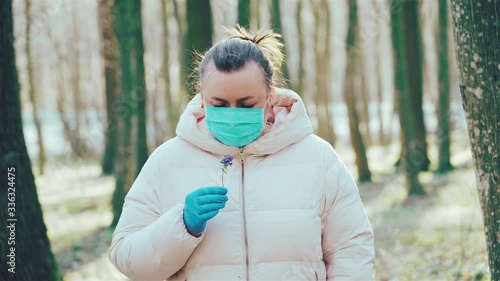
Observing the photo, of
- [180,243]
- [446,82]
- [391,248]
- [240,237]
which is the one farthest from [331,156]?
[446,82]

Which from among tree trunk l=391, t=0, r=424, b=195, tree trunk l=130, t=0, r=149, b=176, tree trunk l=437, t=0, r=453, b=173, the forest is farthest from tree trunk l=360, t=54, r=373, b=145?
tree trunk l=130, t=0, r=149, b=176

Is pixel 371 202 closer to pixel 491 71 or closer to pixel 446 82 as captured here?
pixel 446 82

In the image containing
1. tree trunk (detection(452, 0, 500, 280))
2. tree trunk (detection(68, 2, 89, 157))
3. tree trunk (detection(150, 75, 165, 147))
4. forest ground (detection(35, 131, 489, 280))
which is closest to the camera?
tree trunk (detection(452, 0, 500, 280))

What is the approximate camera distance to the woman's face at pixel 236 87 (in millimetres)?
2748

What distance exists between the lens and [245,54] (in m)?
2.80

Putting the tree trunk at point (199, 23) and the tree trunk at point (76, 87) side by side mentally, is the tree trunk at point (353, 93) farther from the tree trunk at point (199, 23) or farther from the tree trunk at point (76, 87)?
the tree trunk at point (76, 87)

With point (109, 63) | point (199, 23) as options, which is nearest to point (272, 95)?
point (199, 23)

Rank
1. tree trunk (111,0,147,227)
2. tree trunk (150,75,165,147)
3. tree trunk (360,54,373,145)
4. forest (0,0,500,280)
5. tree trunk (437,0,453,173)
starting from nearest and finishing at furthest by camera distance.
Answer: forest (0,0,500,280) → tree trunk (111,0,147,227) → tree trunk (437,0,453,173) → tree trunk (360,54,373,145) → tree trunk (150,75,165,147)

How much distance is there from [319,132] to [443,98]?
331 inches

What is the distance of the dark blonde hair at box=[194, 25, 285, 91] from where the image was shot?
9.08ft

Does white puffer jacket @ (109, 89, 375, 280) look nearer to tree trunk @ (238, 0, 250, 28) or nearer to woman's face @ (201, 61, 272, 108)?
woman's face @ (201, 61, 272, 108)

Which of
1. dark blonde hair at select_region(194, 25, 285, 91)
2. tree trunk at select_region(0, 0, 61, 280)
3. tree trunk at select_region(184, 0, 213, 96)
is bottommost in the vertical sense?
tree trunk at select_region(0, 0, 61, 280)

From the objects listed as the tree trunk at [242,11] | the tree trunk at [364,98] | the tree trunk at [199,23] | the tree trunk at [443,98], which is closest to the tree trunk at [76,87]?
the tree trunk at [364,98]

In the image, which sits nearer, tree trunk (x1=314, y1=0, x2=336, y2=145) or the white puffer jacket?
the white puffer jacket
